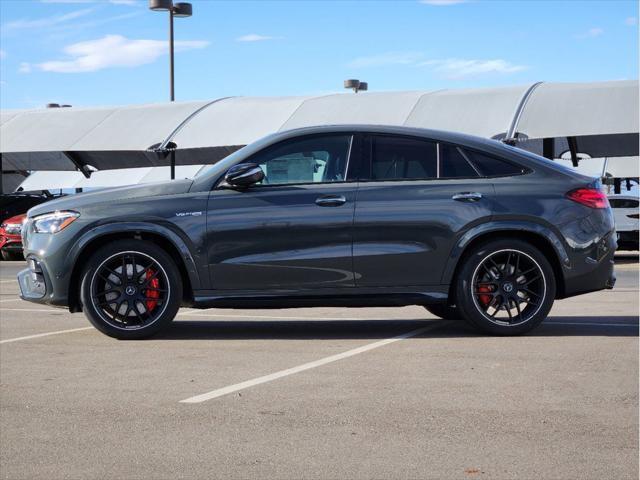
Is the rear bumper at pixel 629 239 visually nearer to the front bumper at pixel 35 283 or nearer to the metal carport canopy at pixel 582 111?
the metal carport canopy at pixel 582 111

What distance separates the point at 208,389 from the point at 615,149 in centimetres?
2353

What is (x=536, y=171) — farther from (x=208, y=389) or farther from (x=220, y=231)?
(x=208, y=389)

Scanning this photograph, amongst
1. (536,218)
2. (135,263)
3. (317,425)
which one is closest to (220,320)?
(135,263)

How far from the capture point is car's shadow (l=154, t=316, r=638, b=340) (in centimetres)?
909

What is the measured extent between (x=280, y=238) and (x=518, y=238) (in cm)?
185

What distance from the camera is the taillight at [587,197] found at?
8961 millimetres

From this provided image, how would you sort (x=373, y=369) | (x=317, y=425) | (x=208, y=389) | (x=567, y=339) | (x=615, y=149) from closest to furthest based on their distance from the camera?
(x=317, y=425) → (x=208, y=389) → (x=373, y=369) → (x=567, y=339) → (x=615, y=149)

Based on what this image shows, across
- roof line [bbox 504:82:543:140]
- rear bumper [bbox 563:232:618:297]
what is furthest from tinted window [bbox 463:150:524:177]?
roof line [bbox 504:82:543:140]

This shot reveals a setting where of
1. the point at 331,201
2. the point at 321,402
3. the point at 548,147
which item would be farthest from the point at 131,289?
the point at 548,147

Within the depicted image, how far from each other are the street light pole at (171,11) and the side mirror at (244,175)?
23.6 metres

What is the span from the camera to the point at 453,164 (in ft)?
29.7

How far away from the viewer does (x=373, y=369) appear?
725cm

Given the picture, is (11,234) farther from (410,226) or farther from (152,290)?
(410,226)

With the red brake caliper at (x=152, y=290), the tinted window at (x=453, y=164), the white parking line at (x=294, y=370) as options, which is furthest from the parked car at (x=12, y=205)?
the tinted window at (x=453, y=164)
